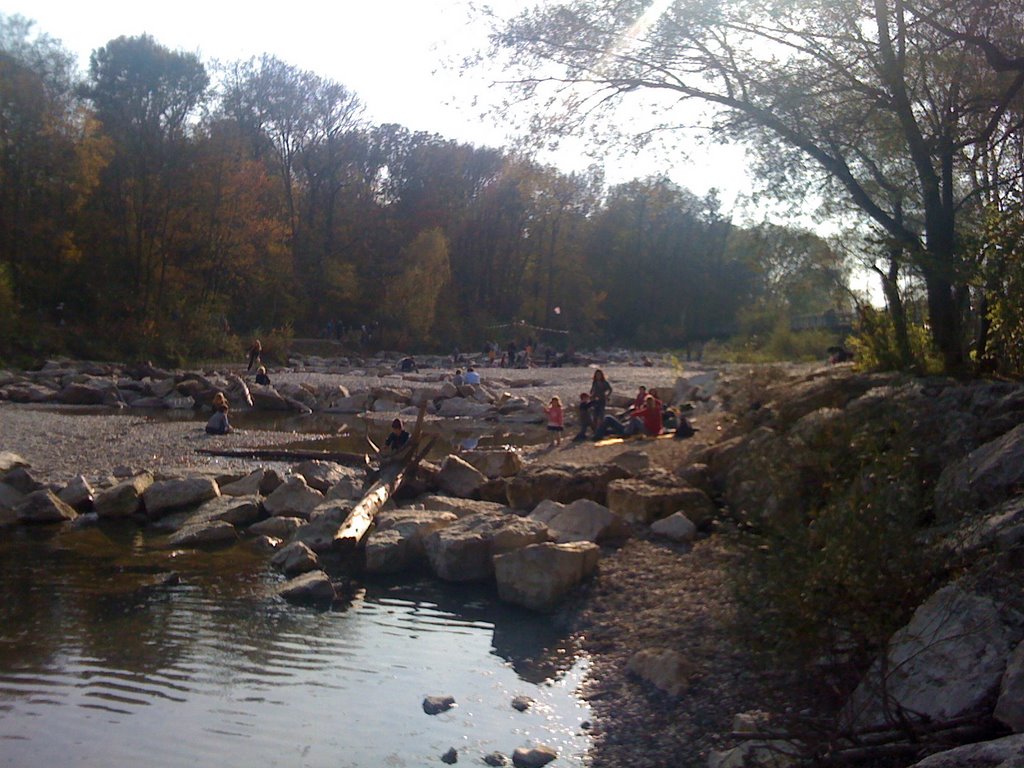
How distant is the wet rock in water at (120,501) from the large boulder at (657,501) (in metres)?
7.31

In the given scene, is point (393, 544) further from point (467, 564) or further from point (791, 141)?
point (791, 141)

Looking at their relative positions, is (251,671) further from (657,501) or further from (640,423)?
(640,423)

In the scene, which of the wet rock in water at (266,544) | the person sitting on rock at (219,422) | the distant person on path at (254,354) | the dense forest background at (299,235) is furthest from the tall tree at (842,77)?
the distant person on path at (254,354)

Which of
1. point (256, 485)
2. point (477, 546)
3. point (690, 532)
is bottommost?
point (256, 485)

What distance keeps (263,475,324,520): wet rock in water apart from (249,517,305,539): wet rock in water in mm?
657

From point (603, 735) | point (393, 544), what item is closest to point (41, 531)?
point (393, 544)

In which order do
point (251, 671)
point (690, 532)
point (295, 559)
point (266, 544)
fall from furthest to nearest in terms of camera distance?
point (266, 544)
point (690, 532)
point (295, 559)
point (251, 671)

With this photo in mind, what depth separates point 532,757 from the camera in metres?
7.09

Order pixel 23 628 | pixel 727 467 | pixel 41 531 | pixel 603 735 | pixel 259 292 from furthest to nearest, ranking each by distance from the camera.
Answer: pixel 259 292 → pixel 727 467 → pixel 41 531 → pixel 23 628 → pixel 603 735

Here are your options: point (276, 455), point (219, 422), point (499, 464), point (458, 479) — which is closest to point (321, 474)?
point (458, 479)

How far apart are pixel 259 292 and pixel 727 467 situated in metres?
46.4

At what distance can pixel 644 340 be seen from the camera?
88.2m

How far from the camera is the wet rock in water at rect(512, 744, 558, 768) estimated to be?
705cm

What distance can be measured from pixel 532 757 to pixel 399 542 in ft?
18.8
